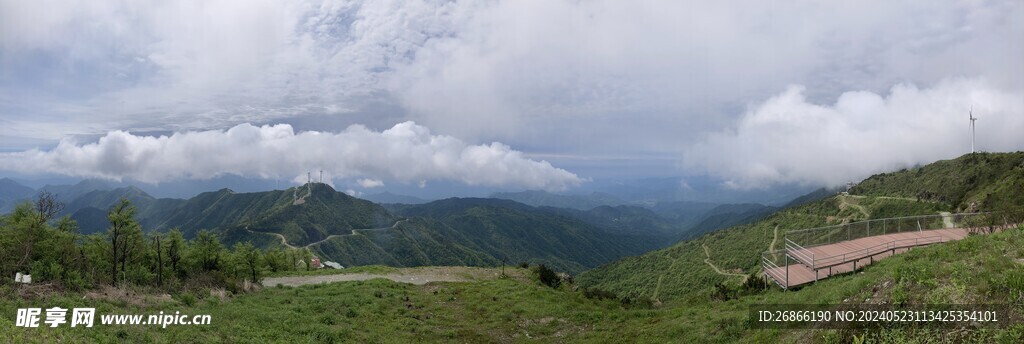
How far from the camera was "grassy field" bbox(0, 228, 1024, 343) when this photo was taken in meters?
9.54

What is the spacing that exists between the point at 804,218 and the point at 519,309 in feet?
352

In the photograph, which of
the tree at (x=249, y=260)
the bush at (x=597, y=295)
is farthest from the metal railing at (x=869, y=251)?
the tree at (x=249, y=260)

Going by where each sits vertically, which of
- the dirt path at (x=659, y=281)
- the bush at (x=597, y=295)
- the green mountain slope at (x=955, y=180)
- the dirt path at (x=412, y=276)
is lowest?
the dirt path at (x=659, y=281)

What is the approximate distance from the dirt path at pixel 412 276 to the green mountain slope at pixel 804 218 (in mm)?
51060

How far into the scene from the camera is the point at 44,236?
19578 millimetres

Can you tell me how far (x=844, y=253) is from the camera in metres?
22.0

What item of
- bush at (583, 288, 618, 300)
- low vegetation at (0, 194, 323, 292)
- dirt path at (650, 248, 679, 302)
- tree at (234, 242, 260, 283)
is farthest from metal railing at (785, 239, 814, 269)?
dirt path at (650, 248, 679, 302)

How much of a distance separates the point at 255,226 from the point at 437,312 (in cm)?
19098

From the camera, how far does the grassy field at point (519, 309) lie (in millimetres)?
9539

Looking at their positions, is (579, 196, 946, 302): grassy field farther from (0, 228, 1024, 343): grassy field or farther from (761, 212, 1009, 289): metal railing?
(0, 228, 1024, 343): grassy field

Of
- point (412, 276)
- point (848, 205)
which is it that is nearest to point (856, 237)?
point (412, 276)

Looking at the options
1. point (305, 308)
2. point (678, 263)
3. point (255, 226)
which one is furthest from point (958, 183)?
point (255, 226)

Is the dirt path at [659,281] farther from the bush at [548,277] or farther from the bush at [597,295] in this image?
the bush at [597,295]

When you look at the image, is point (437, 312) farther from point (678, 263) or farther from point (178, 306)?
point (678, 263)
